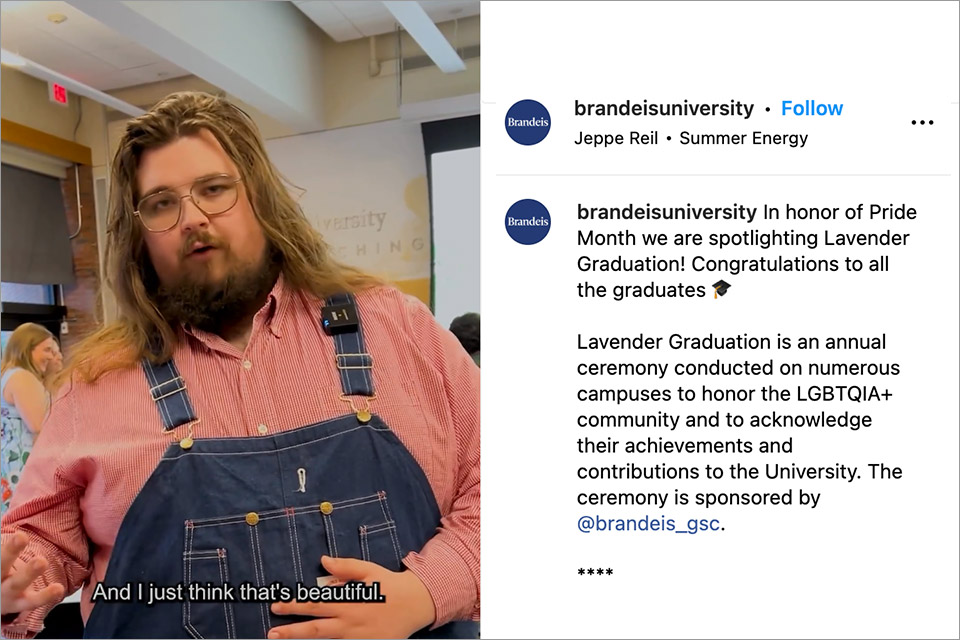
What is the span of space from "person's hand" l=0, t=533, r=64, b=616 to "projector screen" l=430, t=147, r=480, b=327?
0.82 meters

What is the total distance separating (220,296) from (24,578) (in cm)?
59

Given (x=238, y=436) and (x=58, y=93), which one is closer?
(x=238, y=436)

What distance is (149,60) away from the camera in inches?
56.7

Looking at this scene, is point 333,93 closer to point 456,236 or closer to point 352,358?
point 456,236

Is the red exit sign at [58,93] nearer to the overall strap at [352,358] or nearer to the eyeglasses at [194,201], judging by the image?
the eyeglasses at [194,201]

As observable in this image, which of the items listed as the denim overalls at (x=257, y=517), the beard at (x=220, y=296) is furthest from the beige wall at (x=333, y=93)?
the denim overalls at (x=257, y=517)

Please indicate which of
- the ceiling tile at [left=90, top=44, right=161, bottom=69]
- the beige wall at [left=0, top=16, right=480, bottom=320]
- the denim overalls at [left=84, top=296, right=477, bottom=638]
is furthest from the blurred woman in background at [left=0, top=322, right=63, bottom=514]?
the ceiling tile at [left=90, top=44, right=161, bottom=69]

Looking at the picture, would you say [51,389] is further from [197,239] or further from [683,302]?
[683,302]

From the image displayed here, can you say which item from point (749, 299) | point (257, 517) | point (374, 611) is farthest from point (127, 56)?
point (749, 299)

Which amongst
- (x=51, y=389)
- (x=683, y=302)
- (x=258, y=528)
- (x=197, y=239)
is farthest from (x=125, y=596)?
(x=683, y=302)

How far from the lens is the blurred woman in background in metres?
1.40

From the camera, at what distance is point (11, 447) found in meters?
1.40

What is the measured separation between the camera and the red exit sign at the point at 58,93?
1460mm

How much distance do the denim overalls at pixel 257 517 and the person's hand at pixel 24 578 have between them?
92mm
